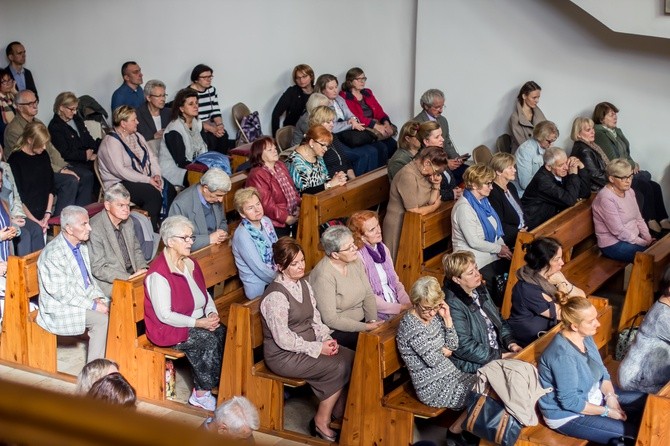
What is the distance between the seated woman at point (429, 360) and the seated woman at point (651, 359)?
2.63ft

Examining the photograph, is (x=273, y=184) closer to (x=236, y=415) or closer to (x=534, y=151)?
(x=534, y=151)

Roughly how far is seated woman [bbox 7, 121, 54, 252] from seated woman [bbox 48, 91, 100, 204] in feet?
2.14

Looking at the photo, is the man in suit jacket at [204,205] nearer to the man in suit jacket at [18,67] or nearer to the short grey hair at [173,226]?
the short grey hair at [173,226]

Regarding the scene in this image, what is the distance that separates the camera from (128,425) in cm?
88

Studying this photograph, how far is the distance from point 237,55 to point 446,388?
534cm

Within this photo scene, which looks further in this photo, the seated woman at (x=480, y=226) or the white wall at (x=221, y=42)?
the white wall at (x=221, y=42)

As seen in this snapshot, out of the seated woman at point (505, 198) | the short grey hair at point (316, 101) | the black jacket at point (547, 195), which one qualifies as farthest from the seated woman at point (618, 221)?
the short grey hair at point (316, 101)

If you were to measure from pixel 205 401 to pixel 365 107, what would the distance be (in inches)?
152

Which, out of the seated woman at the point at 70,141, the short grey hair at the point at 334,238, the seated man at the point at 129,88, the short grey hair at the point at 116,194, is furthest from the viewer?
the seated man at the point at 129,88

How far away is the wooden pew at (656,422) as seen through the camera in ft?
14.0

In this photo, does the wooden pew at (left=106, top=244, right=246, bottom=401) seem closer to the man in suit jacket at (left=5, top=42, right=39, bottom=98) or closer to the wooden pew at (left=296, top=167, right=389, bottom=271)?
the wooden pew at (left=296, top=167, right=389, bottom=271)

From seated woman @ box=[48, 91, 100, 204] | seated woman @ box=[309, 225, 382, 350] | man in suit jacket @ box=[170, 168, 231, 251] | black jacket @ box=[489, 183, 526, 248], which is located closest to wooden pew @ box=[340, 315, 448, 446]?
seated woman @ box=[309, 225, 382, 350]

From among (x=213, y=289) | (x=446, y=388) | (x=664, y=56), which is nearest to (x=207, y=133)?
(x=213, y=289)

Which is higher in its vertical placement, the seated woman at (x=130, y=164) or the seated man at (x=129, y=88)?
the seated man at (x=129, y=88)
